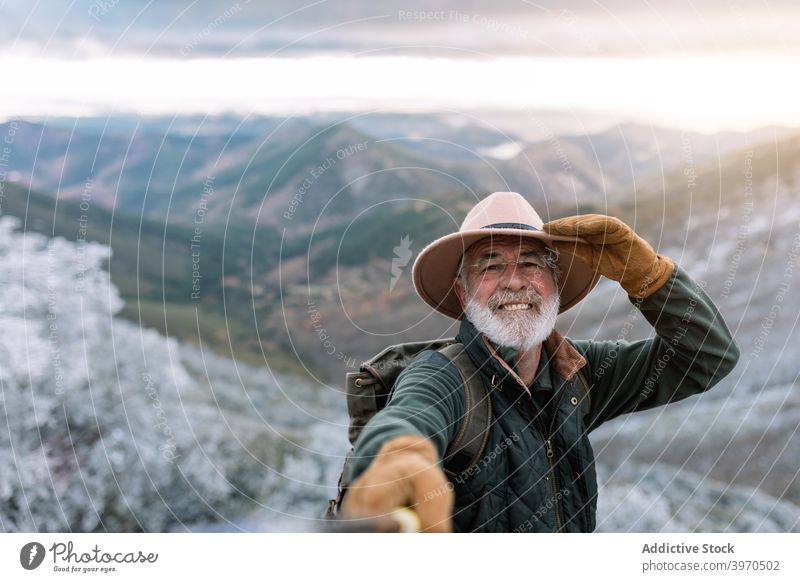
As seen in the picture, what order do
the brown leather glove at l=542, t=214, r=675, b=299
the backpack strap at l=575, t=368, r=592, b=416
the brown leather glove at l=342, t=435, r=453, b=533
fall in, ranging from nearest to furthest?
the brown leather glove at l=342, t=435, r=453, b=533
the brown leather glove at l=542, t=214, r=675, b=299
the backpack strap at l=575, t=368, r=592, b=416

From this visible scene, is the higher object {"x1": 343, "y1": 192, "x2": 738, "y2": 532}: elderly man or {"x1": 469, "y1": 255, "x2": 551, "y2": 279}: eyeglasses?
{"x1": 469, "y1": 255, "x2": 551, "y2": 279}: eyeglasses

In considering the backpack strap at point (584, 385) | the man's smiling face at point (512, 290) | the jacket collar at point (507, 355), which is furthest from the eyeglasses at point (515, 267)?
the backpack strap at point (584, 385)

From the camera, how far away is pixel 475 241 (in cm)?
382

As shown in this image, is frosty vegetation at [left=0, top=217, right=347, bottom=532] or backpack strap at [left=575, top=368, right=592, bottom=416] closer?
backpack strap at [left=575, top=368, right=592, bottom=416]

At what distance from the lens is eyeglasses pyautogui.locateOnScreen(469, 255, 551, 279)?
A: 147 inches

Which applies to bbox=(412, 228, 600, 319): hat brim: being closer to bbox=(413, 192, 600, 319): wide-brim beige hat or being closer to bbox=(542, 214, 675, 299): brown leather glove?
bbox=(413, 192, 600, 319): wide-brim beige hat

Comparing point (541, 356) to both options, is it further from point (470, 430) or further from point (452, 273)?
point (470, 430)

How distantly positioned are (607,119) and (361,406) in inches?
160

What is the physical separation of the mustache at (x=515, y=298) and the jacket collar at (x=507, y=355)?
0.13 meters

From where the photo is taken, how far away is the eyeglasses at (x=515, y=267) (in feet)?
12.3

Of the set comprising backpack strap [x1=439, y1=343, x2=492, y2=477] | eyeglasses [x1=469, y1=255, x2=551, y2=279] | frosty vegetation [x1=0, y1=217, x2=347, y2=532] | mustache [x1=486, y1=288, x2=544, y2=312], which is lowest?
frosty vegetation [x1=0, y1=217, x2=347, y2=532]

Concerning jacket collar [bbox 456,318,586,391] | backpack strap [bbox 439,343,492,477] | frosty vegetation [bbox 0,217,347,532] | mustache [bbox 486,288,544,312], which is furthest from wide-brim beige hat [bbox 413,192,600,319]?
frosty vegetation [bbox 0,217,347,532]
